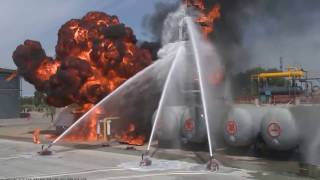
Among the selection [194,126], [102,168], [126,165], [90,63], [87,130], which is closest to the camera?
[102,168]

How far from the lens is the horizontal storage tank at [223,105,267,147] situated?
19203 millimetres

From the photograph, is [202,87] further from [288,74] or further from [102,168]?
[288,74]

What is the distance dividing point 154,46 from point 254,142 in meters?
14.1

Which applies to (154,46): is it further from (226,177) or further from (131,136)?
(226,177)

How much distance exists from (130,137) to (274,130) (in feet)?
36.9

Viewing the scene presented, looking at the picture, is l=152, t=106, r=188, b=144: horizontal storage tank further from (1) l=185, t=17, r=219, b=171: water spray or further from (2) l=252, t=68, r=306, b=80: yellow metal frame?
(2) l=252, t=68, r=306, b=80: yellow metal frame

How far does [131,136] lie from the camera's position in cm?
2780

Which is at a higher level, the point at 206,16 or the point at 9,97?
the point at 206,16

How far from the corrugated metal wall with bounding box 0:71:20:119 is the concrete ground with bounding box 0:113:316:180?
43585 mm

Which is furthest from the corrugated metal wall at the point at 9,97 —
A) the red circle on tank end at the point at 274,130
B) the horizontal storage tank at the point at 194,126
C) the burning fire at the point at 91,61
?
the red circle on tank end at the point at 274,130

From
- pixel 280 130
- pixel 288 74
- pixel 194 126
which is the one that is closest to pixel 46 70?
pixel 194 126

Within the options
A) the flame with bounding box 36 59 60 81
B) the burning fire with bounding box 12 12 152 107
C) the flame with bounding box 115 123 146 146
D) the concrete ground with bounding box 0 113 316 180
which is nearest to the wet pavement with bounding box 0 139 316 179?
the concrete ground with bounding box 0 113 316 180

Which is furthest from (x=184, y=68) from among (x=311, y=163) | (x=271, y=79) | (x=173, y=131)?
(x=271, y=79)

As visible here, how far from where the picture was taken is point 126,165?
17516mm
